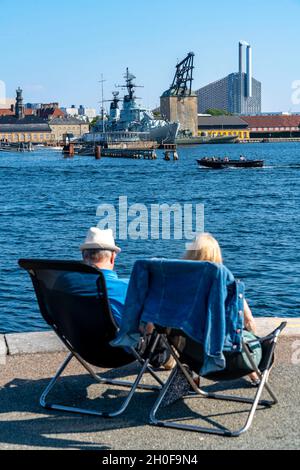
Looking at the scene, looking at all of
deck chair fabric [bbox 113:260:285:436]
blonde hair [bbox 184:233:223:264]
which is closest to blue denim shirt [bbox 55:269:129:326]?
deck chair fabric [bbox 113:260:285:436]

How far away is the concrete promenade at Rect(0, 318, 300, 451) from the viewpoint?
11.2 ft

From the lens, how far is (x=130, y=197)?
119 ft

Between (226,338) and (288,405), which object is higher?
(226,338)

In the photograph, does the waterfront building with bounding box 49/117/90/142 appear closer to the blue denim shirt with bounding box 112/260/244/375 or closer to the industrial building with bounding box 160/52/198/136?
the industrial building with bounding box 160/52/198/136

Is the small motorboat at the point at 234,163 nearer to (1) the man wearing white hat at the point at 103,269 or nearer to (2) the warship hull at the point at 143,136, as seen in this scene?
(2) the warship hull at the point at 143,136

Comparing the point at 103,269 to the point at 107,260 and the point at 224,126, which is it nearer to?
the point at 107,260

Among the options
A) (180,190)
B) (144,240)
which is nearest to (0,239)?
(144,240)

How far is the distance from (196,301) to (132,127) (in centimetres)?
10928

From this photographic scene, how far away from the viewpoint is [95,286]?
3773mm

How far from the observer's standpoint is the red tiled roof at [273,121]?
161375 mm

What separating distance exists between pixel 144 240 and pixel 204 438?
54.3 ft

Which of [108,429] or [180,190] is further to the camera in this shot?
[180,190]

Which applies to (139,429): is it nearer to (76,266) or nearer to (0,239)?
(76,266)
